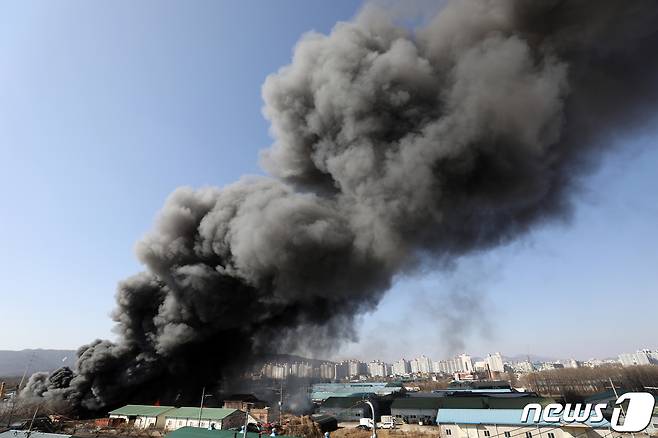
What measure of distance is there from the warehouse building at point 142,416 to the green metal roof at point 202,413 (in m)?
0.75

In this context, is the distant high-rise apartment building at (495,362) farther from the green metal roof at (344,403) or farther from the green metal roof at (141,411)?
the green metal roof at (141,411)

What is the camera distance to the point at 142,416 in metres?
32.7

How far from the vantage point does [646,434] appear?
26.2 metres

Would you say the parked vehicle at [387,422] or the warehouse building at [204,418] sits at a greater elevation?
the warehouse building at [204,418]

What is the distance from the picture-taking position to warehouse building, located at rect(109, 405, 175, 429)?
32.2 m

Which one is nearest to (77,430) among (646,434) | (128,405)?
(128,405)

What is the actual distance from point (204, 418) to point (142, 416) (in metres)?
6.49

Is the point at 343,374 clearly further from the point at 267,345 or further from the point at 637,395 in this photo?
the point at 637,395

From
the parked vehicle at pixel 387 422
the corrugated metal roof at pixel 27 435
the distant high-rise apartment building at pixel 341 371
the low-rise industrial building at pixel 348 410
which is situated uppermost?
the distant high-rise apartment building at pixel 341 371

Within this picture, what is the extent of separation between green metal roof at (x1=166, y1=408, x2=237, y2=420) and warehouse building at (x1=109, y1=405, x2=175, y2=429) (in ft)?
2.46

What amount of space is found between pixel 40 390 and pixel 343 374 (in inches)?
6037

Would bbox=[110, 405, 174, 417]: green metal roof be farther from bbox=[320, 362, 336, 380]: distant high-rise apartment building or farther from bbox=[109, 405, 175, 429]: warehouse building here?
bbox=[320, 362, 336, 380]: distant high-rise apartment building

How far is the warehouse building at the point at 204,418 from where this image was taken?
30.8 meters

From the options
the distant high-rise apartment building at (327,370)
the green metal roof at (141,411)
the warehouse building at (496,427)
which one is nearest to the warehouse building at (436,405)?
the warehouse building at (496,427)
